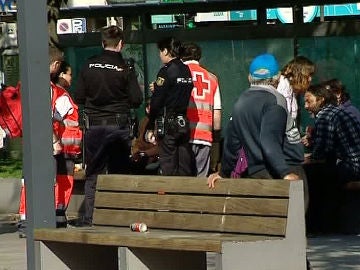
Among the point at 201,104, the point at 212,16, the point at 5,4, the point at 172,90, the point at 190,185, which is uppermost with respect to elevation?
the point at 5,4

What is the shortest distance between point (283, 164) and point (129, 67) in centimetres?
400

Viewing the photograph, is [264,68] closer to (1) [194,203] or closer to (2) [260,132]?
(2) [260,132]

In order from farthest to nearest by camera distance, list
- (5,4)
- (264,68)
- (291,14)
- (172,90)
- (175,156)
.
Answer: (5,4) < (291,14) < (175,156) < (172,90) < (264,68)

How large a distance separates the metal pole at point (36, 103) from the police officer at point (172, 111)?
4.01 meters

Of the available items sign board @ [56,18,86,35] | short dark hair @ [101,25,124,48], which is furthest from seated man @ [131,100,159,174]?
sign board @ [56,18,86,35]

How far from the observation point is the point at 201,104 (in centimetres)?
1277

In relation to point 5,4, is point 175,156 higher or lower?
lower

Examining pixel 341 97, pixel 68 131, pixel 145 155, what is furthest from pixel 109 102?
pixel 341 97

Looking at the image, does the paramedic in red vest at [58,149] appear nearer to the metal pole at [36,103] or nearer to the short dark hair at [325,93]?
the short dark hair at [325,93]

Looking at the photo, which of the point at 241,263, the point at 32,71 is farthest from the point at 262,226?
the point at 32,71

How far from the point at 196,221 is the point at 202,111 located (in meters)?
4.34

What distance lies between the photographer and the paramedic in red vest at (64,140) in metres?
12.4

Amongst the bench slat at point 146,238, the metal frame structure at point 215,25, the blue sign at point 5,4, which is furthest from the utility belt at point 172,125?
the blue sign at point 5,4

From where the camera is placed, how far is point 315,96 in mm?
12758
